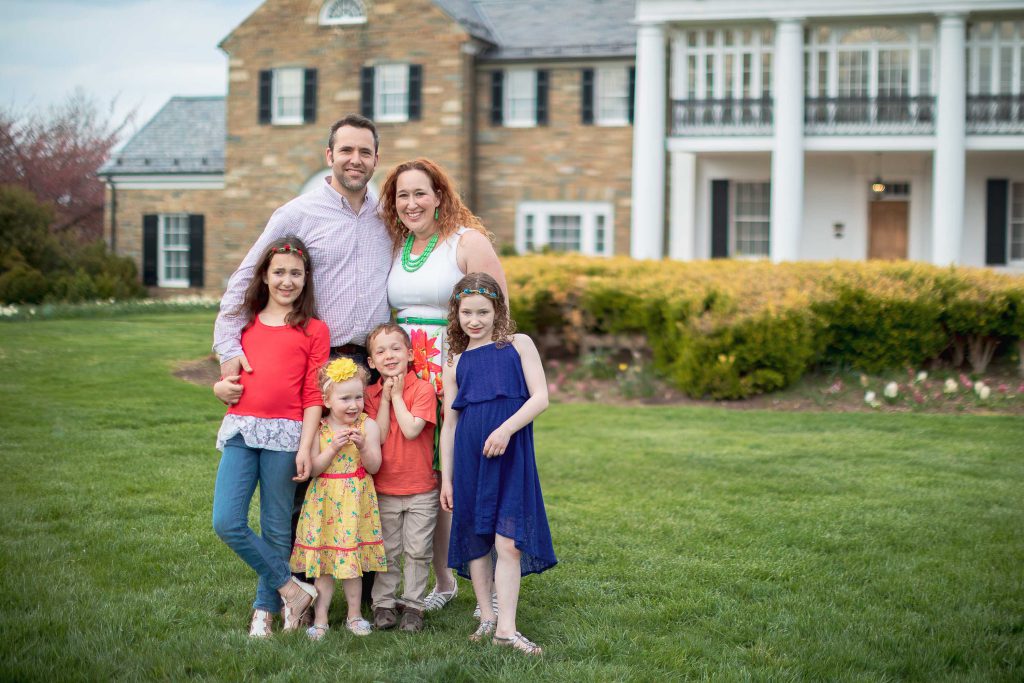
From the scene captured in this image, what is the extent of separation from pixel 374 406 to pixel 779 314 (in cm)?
758

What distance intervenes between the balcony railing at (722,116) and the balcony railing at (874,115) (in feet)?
2.92

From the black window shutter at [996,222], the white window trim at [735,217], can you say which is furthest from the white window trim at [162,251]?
the black window shutter at [996,222]

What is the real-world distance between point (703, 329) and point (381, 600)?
7320 millimetres

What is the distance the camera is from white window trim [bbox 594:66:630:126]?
21098mm

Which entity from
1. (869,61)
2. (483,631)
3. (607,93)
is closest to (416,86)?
(607,93)

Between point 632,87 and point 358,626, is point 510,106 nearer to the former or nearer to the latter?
point 632,87

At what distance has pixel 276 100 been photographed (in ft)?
73.7

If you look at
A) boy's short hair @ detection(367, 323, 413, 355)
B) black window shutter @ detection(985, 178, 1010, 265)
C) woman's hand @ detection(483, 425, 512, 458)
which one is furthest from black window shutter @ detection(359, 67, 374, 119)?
woman's hand @ detection(483, 425, 512, 458)

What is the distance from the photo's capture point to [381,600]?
14.5 feet

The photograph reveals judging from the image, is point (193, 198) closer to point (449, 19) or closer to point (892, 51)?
point (449, 19)

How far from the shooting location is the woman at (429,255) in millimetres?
4367

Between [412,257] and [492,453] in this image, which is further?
[412,257]

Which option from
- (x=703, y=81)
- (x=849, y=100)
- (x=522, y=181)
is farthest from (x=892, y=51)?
(x=522, y=181)

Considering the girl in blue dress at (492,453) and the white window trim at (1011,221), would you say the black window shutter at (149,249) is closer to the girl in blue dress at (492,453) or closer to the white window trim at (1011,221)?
the white window trim at (1011,221)
